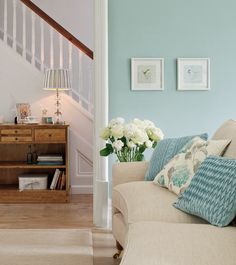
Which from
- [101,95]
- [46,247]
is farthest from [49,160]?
[46,247]

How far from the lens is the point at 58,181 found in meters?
6.21

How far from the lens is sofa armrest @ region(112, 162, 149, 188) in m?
3.83

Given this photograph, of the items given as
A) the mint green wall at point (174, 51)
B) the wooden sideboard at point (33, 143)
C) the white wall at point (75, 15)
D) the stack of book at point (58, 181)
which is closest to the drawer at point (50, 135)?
the wooden sideboard at point (33, 143)

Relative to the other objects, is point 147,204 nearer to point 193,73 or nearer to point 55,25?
point 193,73

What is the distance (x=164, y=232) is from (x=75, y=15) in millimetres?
5784

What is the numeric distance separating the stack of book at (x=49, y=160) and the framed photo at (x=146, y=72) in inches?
65.6

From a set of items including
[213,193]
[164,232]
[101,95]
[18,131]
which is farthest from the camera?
[18,131]

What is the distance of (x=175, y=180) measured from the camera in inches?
126

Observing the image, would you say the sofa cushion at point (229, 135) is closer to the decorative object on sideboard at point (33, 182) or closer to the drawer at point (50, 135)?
the drawer at point (50, 135)

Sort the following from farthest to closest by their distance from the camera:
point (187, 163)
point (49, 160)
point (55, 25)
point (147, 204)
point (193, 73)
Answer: point (55, 25) < point (49, 160) < point (193, 73) < point (187, 163) < point (147, 204)

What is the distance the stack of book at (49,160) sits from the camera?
616cm

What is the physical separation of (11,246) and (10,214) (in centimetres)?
124

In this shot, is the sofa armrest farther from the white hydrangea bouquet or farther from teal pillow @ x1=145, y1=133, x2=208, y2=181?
the white hydrangea bouquet

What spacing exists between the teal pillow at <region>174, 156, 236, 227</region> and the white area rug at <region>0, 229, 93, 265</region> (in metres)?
1.18
